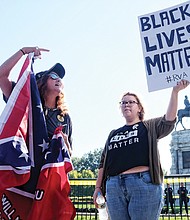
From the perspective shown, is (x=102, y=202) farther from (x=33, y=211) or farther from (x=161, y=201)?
(x=33, y=211)

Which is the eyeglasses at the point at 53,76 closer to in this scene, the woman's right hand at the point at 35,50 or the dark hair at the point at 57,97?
the dark hair at the point at 57,97

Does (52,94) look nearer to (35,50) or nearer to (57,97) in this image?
(57,97)

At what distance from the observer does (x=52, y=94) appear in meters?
3.54

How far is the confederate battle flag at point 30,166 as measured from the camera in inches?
119

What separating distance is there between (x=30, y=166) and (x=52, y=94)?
757mm

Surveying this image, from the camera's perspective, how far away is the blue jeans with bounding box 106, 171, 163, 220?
3520 mm

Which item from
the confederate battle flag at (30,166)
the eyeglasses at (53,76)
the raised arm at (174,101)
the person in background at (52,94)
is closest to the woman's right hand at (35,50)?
the person in background at (52,94)

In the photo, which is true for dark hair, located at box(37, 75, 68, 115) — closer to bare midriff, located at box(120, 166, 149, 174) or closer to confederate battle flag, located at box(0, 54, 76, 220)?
confederate battle flag, located at box(0, 54, 76, 220)

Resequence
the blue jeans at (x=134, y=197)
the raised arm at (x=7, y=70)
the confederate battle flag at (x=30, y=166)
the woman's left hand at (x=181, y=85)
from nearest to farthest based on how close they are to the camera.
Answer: the confederate battle flag at (x=30, y=166)
the raised arm at (x=7, y=70)
the blue jeans at (x=134, y=197)
the woman's left hand at (x=181, y=85)

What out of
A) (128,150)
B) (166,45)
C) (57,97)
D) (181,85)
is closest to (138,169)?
(128,150)

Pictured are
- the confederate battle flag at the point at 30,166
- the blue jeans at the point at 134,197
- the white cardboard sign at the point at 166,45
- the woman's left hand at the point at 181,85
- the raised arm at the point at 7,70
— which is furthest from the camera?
the white cardboard sign at the point at 166,45

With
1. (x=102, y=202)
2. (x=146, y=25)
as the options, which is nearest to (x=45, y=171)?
(x=102, y=202)

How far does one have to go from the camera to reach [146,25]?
162 inches

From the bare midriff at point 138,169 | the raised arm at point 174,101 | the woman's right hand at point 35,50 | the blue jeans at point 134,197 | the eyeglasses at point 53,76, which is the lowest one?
the blue jeans at point 134,197
